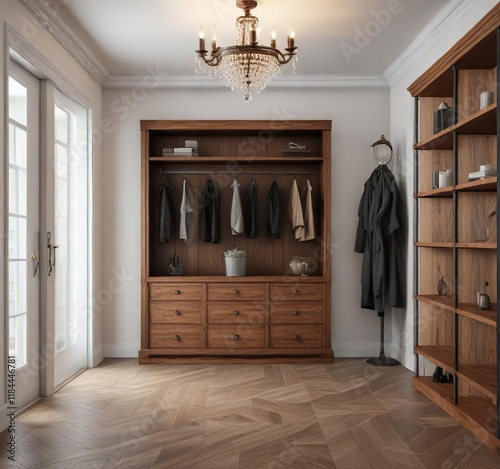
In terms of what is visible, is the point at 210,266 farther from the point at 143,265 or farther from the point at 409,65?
the point at 409,65

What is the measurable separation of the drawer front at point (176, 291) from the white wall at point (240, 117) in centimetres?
40

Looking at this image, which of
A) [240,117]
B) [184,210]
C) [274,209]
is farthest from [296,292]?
[240,117]

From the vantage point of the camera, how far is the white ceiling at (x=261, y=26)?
4074 mm

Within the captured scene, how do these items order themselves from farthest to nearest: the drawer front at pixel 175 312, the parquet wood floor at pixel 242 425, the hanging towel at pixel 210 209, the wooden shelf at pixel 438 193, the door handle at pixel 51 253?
the hanging towel at pixel 210 209 < the drawer front at pixel 175 312 < the door handle at pixel 51 253 < the wooden shelf at pixel 438 193 < the parquet wood floor at pixel 242 425

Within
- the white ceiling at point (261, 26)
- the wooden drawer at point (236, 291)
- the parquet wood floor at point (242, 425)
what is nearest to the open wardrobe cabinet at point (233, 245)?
the wooden drawer at point (236, 291)

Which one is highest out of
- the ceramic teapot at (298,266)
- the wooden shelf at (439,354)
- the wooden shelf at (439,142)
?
the wooden shelf at (439,142)

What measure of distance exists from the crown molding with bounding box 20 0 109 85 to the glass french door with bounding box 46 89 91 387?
36cm

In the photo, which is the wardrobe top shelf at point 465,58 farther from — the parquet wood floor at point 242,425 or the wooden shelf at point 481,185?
the parquet wood floor at point 242,425

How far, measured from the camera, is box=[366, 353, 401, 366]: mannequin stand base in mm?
5395

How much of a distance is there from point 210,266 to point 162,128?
4.85ft

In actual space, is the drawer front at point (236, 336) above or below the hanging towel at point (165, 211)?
below

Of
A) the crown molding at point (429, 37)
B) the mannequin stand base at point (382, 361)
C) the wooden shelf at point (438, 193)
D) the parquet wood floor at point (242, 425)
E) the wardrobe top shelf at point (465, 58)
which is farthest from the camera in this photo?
the mannequin stand base at point (382, 361)

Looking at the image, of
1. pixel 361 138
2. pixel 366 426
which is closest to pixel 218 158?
pixel 361 138

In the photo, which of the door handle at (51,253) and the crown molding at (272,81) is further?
the crown molding at (272,81)
